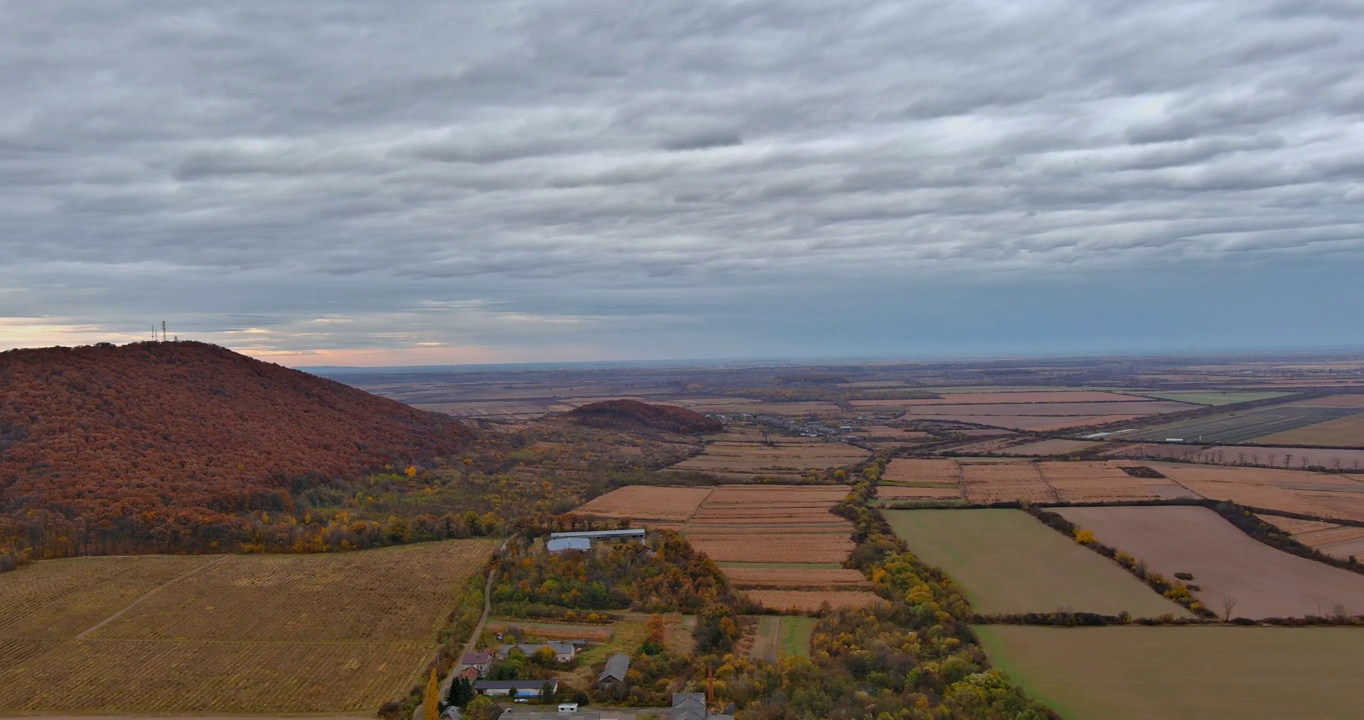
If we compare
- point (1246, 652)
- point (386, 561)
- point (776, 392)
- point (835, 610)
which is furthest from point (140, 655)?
point (776, 392)

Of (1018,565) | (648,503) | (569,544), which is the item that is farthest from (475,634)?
(648,503)

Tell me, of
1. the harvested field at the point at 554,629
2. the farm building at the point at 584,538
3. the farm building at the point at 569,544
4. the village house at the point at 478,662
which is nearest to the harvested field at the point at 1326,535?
the farm building at the point at 584,538

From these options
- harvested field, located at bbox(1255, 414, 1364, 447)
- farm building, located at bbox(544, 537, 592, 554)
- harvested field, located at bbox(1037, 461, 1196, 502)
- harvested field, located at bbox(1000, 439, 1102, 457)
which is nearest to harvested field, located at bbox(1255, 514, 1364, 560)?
harvested field, located at bbox(1037, 461, 1196, 502)

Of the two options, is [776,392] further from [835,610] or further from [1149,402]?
[835,610]

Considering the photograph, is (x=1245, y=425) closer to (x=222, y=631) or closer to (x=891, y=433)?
(x=891, y=433)

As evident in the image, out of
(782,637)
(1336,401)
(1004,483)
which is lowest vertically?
(782,637)

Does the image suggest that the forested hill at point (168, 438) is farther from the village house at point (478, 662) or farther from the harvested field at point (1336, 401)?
the harvested field at point (1336, 401)

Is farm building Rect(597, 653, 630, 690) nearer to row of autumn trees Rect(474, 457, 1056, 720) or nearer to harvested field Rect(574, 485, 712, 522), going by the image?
row of autumn trees Rect(474, 457, 1056, 720)
